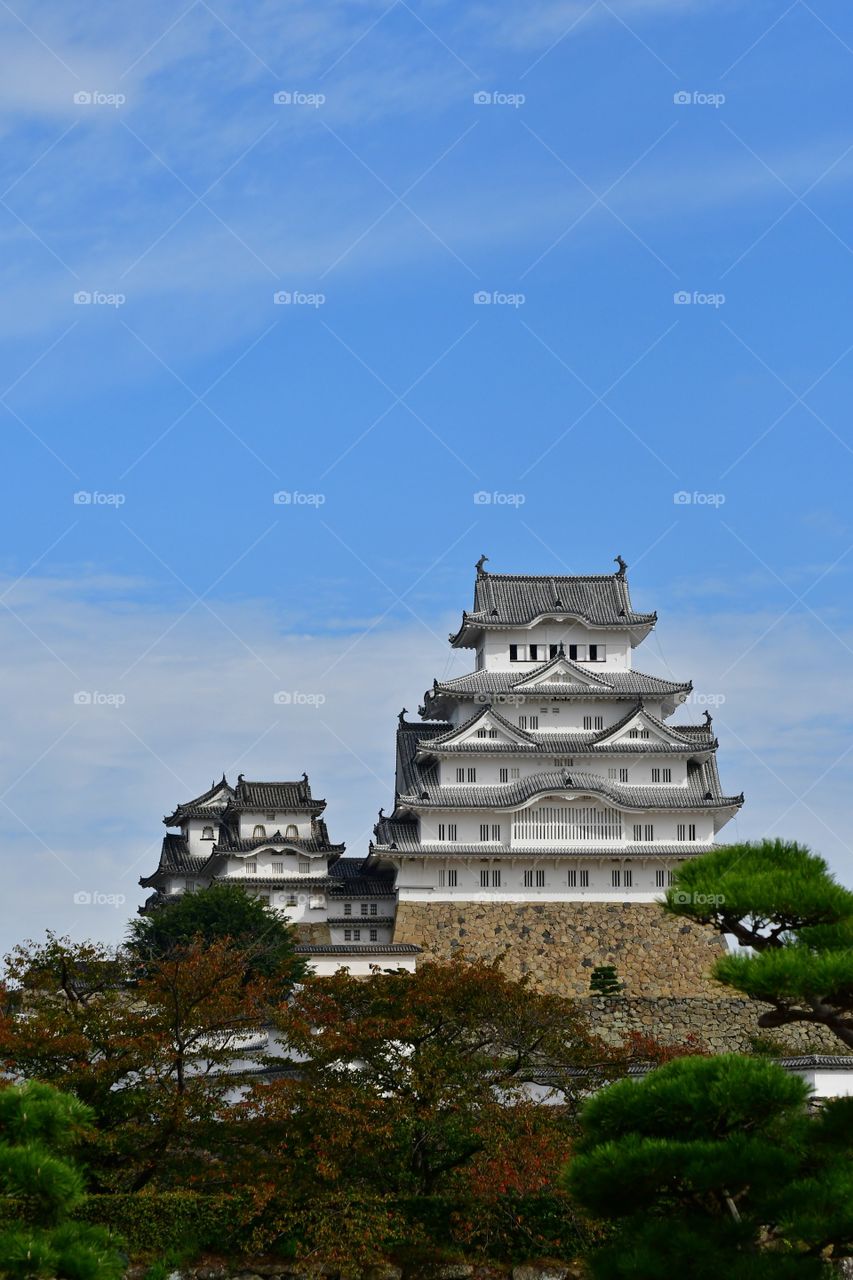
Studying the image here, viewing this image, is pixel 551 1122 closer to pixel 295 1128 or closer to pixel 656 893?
pixel 295 1128

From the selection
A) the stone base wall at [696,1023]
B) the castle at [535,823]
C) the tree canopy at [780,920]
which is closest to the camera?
the tree canopy at [780,920]

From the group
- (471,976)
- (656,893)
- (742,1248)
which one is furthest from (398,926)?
(742,1248)

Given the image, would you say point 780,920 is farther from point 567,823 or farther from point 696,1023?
point 567,823

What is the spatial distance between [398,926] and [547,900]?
4.03 meters

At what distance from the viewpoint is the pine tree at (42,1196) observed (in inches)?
639

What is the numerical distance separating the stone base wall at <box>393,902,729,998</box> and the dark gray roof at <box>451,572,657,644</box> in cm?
870

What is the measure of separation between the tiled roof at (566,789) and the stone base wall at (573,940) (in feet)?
8.77

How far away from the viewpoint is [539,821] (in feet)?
156

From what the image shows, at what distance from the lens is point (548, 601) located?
52.4 metres
